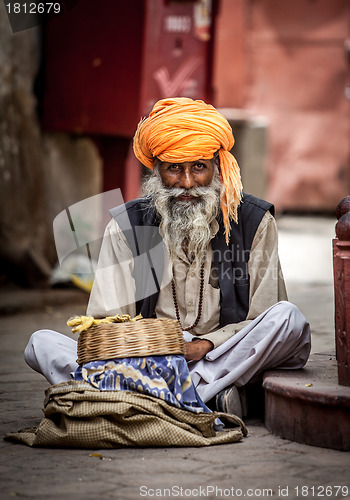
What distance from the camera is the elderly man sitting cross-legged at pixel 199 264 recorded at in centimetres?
407

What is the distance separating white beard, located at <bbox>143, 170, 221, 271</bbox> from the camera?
4.30 metres

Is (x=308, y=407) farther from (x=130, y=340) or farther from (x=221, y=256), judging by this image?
(x=221, y=256)

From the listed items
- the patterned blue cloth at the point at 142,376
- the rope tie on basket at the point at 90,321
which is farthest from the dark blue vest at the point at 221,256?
the patterned blue cloth at the point at 142,376

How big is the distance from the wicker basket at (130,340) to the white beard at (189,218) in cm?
60

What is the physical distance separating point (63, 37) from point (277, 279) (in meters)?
5.13

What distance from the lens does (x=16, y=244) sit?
8.24 m

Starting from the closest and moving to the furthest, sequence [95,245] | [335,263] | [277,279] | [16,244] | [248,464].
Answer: [248,464], [335,263], [277,279], [16,244], [95,245]

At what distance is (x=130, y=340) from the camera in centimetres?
373

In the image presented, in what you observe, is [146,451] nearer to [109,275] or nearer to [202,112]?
[109,275]

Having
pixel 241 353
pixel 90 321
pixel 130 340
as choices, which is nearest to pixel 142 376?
pixel 130 340

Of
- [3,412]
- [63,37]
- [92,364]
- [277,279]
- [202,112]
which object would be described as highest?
[63,37]

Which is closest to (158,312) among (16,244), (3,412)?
(3,412)

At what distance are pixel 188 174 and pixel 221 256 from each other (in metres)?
0.44

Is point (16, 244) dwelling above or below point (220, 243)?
below
